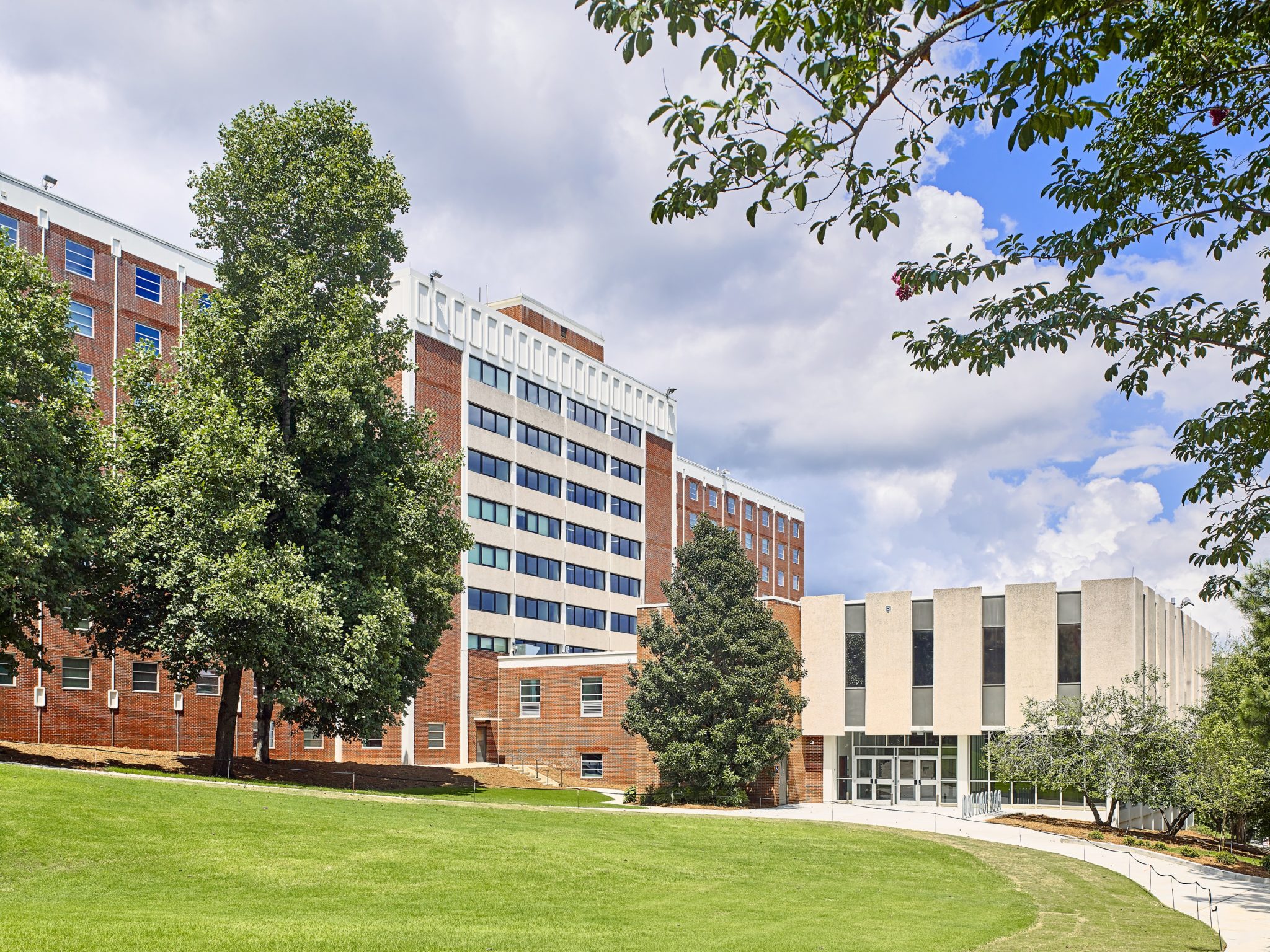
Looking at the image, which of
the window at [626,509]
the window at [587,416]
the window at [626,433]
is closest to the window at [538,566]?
the window at [626,509]

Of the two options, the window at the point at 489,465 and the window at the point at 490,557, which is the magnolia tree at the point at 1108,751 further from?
the window at the point at 489,465

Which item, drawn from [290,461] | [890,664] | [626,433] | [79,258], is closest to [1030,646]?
[890,664]

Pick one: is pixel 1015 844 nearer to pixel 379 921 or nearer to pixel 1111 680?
pixel 1111 680

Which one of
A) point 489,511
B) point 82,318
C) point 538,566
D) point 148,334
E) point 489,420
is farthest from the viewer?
point 538,566

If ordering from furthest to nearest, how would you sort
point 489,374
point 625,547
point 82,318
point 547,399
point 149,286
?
point 625,547, point 547,399, point 489,374, point 149,286, point 82,318

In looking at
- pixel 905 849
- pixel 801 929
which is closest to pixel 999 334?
pixel 801 929

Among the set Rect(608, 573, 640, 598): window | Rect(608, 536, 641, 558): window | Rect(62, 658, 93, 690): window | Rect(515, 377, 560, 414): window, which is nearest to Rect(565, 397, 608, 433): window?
Rect(515, 377, 560, 414): window

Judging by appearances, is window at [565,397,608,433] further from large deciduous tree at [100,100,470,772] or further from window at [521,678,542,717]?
large deciduous tree at [100,100,470,772]

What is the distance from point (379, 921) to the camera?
16391mm

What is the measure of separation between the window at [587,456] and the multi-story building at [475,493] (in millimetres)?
136

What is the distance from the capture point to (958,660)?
4584cm

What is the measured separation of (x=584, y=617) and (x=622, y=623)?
4547mm

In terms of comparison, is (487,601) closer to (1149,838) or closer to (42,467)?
(42,467)

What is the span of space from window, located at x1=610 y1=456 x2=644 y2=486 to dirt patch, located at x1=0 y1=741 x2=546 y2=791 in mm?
29698
